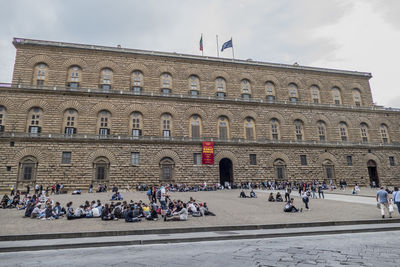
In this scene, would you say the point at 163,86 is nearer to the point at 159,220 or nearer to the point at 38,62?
→ the point at 38,62

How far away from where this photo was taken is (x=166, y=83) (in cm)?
2675

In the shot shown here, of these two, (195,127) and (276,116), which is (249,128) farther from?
(195,127)

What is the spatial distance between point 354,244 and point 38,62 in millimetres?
28331

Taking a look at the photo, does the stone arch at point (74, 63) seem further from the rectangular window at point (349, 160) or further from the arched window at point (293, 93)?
the rectangular window at point (349, 160)

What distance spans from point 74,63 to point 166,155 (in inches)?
527

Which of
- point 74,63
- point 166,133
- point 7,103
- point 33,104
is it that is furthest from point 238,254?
point 74,63

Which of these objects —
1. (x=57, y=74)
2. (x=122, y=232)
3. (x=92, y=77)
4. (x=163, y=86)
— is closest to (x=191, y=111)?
(x=163, y=86)

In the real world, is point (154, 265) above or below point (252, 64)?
below

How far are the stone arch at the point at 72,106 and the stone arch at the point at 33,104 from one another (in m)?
1.20

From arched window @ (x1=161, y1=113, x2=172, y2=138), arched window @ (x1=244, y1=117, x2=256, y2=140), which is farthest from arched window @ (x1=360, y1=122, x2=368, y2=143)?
arched window @ (x1=161, y1=113, x2=172, y2=138)

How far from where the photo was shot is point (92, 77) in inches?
974

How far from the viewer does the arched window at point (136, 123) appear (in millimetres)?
24422

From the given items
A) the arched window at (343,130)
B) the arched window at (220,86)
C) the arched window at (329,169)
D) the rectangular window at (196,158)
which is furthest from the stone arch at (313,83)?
the rectangular window at (196,158)

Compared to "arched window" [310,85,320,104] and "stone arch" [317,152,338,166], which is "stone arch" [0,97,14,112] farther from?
"arched window" [310,85,320,104]
